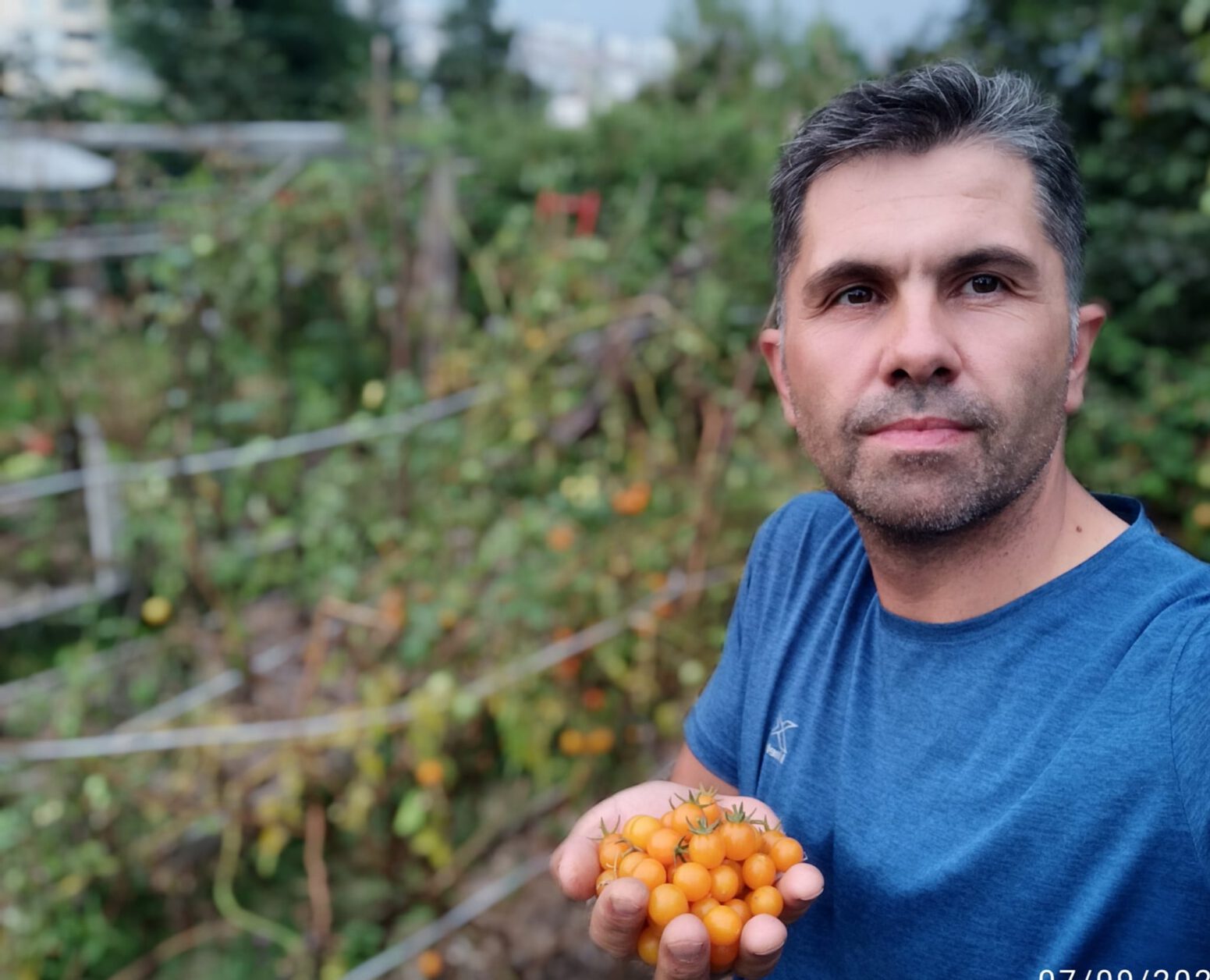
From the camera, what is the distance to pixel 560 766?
9.69 ft

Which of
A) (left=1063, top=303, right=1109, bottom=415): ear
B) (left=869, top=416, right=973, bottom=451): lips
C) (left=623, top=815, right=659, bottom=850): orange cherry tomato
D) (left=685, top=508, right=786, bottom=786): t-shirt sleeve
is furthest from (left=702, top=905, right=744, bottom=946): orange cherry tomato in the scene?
(left=1063, top=303, right=1109, bottom=415): ear

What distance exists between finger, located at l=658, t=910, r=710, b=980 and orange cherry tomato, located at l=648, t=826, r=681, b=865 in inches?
4.1

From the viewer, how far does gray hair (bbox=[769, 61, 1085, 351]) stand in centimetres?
112

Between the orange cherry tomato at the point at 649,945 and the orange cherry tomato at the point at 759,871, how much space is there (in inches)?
4.5

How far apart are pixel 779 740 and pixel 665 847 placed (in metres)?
0.25

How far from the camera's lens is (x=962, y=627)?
43.8 inches

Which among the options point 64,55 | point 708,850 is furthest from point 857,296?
point 64,55

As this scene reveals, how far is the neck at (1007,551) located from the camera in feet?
3.64

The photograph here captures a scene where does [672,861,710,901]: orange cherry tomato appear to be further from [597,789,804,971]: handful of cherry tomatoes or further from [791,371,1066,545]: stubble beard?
[791,371,1066,545]: stubble beard

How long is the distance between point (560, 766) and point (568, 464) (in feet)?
5.17

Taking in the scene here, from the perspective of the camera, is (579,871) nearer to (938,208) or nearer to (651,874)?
(651,874)

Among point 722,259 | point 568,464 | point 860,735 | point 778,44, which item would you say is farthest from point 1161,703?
point 778,44

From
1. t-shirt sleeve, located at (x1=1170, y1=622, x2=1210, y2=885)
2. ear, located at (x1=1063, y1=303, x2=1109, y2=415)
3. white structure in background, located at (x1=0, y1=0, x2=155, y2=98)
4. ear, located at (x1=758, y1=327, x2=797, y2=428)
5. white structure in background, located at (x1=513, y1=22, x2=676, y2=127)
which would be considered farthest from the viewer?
white structure in background, located at (x1=513, y1=22, x2=676, y2=127)

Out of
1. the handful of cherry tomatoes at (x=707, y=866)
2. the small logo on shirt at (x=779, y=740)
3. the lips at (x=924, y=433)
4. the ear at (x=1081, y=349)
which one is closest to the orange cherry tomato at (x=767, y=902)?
the handful of cherry tomatoes at (x=707, y=866)
